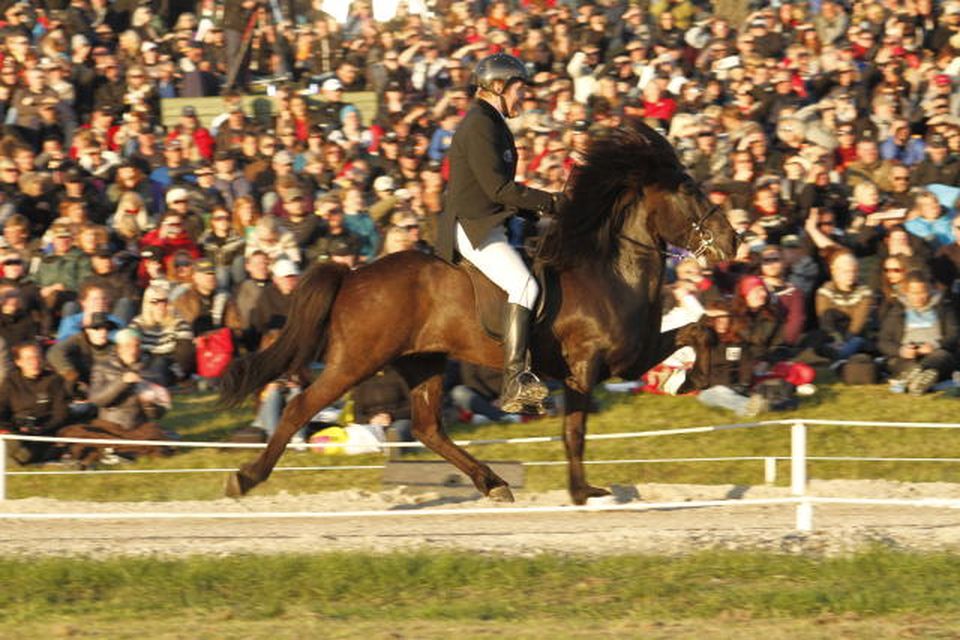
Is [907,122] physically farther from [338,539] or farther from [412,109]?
[338,539]

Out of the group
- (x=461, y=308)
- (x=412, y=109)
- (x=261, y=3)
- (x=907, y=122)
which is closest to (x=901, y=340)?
(x=907, y=122)

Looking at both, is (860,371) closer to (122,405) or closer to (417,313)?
(417,313)

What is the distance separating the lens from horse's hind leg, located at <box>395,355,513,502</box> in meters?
11.7

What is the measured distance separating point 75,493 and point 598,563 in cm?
521

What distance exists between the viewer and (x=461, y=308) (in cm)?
1138

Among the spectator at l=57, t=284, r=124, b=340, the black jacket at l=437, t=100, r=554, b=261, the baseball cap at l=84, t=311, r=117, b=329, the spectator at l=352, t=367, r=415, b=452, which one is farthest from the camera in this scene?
the spectator at l=57, t=284, r=124, b=340

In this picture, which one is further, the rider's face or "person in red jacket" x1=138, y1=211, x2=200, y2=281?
"person in red jacket" x1=138, y1=211, x2=200, y2=281

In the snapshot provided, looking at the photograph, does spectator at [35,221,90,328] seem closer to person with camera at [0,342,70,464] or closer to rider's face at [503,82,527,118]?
person with camera at [0,342,70,464]

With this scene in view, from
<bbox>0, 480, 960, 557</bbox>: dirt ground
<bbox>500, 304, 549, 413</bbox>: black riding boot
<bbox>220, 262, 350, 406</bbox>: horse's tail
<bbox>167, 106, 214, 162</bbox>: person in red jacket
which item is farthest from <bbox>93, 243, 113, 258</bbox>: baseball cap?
<bbox>500, 304, 549, 413</bbox>: black riding boot

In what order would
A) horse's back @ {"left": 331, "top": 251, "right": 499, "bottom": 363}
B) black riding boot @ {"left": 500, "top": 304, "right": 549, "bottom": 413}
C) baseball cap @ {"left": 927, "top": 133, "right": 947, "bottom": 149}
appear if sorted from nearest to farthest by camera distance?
black riding boot @ {"left": 500, "top": 304, "right": 549, "bottom": 413}
horse's back @ {"left": 331, "top": 251, "right": 499, "bottom": 363}
baseball cap @ {"left": 927, "top": 133, "right": 947, "bottom": 149}

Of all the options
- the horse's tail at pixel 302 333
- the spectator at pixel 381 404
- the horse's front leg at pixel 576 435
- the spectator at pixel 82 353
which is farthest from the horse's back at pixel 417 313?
the spectator at pixel 82 353

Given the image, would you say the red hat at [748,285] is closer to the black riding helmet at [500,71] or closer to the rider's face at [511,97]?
the rider's face at [511,97]

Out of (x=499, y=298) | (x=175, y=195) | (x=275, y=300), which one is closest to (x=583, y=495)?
(x=499, y=298)

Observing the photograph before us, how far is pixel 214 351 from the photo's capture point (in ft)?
51.4
